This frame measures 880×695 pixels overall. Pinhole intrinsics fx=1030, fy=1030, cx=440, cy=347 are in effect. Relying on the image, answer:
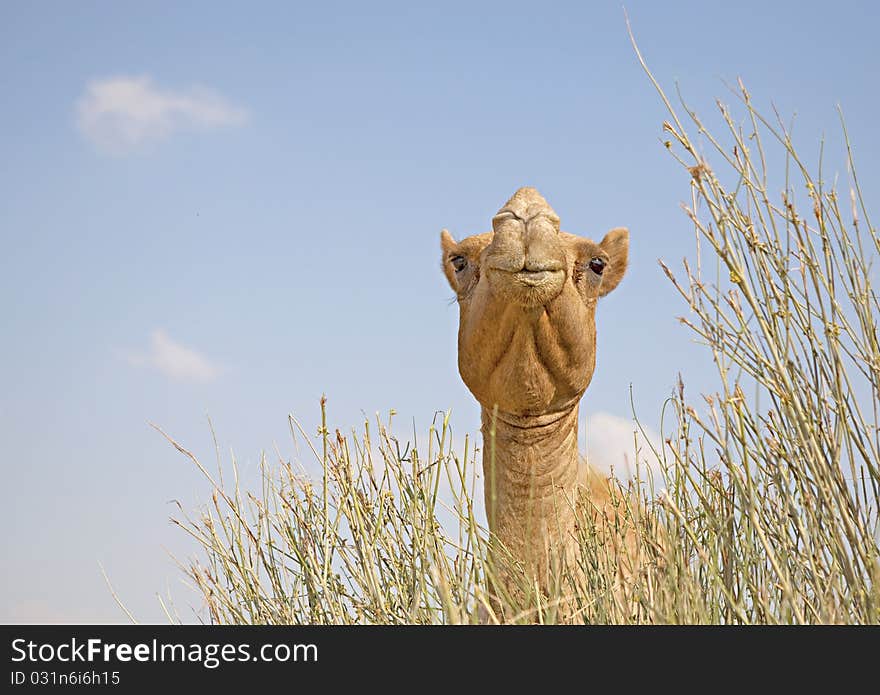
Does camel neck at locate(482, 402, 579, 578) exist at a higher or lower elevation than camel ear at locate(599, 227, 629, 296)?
lower

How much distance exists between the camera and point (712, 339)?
10.5ft

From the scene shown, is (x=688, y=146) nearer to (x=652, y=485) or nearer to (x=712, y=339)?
(x=712, y=339)

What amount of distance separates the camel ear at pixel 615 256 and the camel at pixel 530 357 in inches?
0.9

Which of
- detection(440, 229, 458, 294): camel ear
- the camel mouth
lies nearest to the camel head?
the camel mouth

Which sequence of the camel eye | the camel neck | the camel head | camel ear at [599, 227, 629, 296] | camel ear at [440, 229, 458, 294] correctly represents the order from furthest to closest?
1. camel ear at [440, 229, 458, 294]
2. camel ear at [599, 227, 629, 296]
3. the camel eye
4. the camel neck
5. the camel head

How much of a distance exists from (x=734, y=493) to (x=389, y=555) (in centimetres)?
152

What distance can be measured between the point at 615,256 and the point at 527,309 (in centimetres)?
112

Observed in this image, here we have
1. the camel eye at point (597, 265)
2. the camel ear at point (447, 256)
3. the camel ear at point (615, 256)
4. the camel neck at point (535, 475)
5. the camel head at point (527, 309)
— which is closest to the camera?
Answer: the camel head at point (527, 309)

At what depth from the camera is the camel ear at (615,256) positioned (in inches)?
186

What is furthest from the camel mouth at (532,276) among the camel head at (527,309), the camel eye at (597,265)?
the camel eye at (597,265)

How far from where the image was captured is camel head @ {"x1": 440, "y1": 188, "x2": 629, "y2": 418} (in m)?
3.71

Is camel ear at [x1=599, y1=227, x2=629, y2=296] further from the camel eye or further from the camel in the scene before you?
the camel eye

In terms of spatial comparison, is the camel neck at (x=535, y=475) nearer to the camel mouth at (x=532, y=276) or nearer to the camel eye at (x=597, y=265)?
the camel eye at (x=597, y=265)

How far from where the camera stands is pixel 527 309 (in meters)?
3.83
